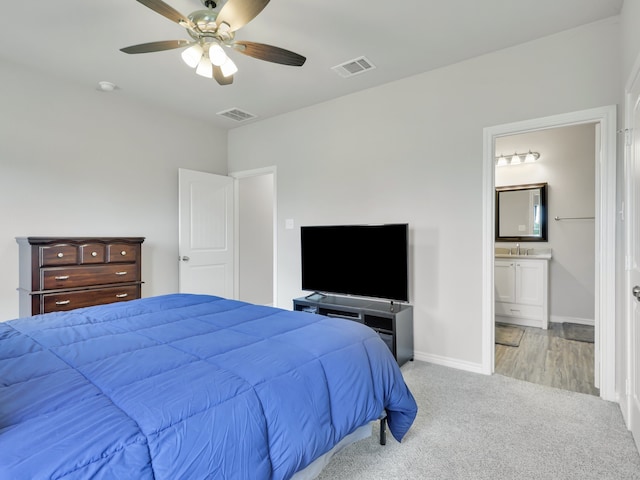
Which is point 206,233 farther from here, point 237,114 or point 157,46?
point 157,46

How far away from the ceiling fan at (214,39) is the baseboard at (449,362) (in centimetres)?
275

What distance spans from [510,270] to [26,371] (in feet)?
16.0

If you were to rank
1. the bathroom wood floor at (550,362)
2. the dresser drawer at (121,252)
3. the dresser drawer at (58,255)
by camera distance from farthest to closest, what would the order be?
the dresser drawer at (121,252) → the dresser drawer at (58,255) → the bathroom wood floor at (550,362)

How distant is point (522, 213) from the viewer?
16.2 feet

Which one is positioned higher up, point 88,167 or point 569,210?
point 88,167

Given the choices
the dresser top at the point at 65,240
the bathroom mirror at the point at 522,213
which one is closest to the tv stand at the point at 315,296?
the dresser top at the point at 65,240

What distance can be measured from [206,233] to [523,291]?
4152 mm

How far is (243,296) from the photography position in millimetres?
5207

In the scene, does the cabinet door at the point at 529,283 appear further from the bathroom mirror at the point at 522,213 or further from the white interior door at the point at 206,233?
the white interior door at the point at 206,233

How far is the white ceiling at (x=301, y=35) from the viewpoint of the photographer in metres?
2.39

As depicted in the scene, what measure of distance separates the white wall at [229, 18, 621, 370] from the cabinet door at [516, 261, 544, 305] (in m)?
1.91

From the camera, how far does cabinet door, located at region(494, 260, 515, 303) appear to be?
464cm

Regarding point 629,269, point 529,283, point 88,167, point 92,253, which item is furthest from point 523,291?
point 88,167

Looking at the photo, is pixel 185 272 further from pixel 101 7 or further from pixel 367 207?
pixel 101 7
